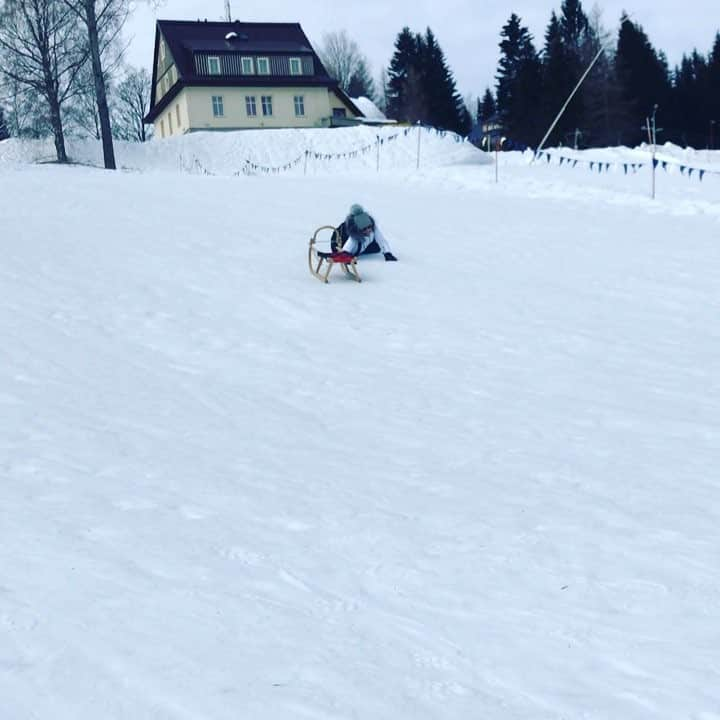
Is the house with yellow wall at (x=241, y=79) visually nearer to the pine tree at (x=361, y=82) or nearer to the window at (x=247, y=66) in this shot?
the window at (x=247, y=66)

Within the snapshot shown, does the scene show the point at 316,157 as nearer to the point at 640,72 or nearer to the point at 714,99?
the point at 640,72

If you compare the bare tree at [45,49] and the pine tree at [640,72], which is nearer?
the bare tree at [45,49]

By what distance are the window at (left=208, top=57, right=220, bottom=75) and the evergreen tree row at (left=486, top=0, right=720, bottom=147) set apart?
57.9 ft

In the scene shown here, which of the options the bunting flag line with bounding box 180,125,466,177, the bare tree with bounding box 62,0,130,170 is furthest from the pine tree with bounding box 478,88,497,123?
the bare tree with bounding box 62,0,130,170

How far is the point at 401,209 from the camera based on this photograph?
17.9 m

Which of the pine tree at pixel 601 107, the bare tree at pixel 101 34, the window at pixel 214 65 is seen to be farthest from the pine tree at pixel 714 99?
the bare tree at pixel 101 34

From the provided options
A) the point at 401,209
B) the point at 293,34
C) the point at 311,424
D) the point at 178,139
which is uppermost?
the point at 293,34

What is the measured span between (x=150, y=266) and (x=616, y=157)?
21300 millimetres

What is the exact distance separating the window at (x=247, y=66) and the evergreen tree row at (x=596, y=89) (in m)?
15.8

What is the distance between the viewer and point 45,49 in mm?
31203

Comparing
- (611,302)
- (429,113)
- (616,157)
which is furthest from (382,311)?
(429,113)

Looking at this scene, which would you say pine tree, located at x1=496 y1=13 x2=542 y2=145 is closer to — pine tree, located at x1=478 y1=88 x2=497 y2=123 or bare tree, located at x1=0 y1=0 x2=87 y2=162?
pine tree, located at x1=478 y1=88 x2=497 y2=123

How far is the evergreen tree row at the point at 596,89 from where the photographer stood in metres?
48.2

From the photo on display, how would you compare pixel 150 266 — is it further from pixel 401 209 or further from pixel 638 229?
pixel 638 229
